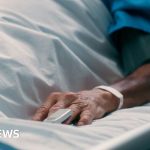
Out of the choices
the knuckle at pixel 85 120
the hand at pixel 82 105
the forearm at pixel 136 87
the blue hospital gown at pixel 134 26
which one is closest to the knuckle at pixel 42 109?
the hand at pixel 82 105

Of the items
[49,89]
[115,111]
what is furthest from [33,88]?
[115,111]

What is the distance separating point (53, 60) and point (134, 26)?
30 centimetres

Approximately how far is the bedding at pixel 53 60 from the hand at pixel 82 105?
3 centimetres

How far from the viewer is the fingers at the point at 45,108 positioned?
3.32ft

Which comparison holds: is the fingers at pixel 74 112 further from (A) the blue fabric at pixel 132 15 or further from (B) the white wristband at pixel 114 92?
(A) the blue fabric at pixel 132 15

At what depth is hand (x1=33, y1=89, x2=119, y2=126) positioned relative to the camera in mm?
1007

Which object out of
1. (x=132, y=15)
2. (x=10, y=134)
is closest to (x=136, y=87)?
(x=132, y=15)

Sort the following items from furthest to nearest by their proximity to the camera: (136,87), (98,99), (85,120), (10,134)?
(136,87) → (98,99) → (85,120) → (10,134)

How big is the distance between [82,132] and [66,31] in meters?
0.47

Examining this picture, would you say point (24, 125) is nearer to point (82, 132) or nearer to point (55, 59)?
point (82, 132)

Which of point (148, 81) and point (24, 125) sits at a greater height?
point (24, 125)

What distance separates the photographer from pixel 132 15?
4.34 ft

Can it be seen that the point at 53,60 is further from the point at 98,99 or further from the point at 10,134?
the point at 10,134

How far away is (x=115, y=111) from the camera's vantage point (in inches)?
44.2
